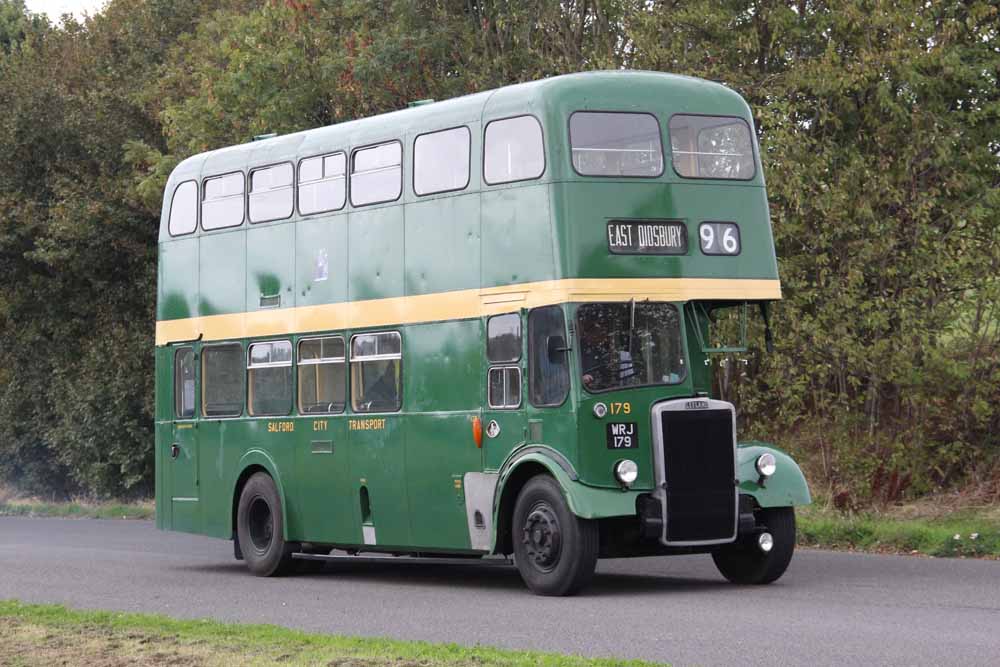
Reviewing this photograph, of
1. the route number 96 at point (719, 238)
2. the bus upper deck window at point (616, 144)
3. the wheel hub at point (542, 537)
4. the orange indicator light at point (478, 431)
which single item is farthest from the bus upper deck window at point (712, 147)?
the wheel hub at point (542, 537)

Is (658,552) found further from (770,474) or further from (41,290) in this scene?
(41,290)

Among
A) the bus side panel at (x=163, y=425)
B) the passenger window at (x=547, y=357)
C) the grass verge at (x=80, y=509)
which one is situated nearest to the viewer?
the passenger window at (x=547, y=357)

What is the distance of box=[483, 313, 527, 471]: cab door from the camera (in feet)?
51.5

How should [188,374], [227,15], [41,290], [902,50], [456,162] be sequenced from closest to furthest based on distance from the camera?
[456,162]
[188,374]
[902,50]
[227,15]
[41,290]

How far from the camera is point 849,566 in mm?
17484

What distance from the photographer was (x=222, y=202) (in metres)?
20.0

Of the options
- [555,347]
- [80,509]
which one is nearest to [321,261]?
[555,347]

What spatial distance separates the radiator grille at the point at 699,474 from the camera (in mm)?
15078

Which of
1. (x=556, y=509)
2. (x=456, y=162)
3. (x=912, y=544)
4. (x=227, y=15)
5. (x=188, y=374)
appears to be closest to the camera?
(x=556, y=509)

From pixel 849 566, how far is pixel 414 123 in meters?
6.03

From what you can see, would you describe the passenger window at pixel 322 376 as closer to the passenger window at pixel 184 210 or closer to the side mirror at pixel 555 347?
the passenger window at pixel 184 210

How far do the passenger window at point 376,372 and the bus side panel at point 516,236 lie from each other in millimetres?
1705

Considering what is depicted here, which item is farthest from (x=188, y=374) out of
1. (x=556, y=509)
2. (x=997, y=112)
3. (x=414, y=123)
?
(x=997, y=112)

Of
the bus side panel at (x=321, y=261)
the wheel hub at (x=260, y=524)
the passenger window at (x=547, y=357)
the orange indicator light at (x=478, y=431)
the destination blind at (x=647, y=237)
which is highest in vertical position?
the bus side panel at (x=321, y=261)
